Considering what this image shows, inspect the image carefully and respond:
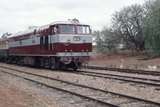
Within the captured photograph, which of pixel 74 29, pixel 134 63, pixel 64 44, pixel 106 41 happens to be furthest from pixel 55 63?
pixel 106 41

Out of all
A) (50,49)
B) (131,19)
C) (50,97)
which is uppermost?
(131,19)

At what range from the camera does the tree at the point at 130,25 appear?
63219 millimetres

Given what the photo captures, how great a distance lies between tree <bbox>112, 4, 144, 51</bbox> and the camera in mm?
63219

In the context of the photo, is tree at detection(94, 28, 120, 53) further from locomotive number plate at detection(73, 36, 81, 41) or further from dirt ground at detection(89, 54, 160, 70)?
locomotive number plate at detection(73, 36, 81, 41)

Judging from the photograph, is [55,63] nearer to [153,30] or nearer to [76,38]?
[76,38]

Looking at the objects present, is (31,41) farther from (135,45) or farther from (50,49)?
(135,45)

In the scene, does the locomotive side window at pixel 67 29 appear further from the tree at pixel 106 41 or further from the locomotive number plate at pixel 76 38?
the tree at pixel 106 41

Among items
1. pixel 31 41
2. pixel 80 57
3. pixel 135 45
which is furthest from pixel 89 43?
pixel 135 45

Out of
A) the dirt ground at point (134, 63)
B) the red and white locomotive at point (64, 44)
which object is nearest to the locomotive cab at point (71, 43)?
the red and white locomotive at point (64, 44)

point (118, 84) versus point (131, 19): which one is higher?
point (131, 19)

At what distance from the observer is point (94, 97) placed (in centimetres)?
1551

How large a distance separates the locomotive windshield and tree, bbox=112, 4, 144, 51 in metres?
31.8

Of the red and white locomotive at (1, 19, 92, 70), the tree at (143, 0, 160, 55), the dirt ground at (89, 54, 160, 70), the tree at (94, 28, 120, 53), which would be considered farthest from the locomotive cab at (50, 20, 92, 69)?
the tree at (94, 28, 120, 53)

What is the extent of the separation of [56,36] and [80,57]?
7.51 feet
